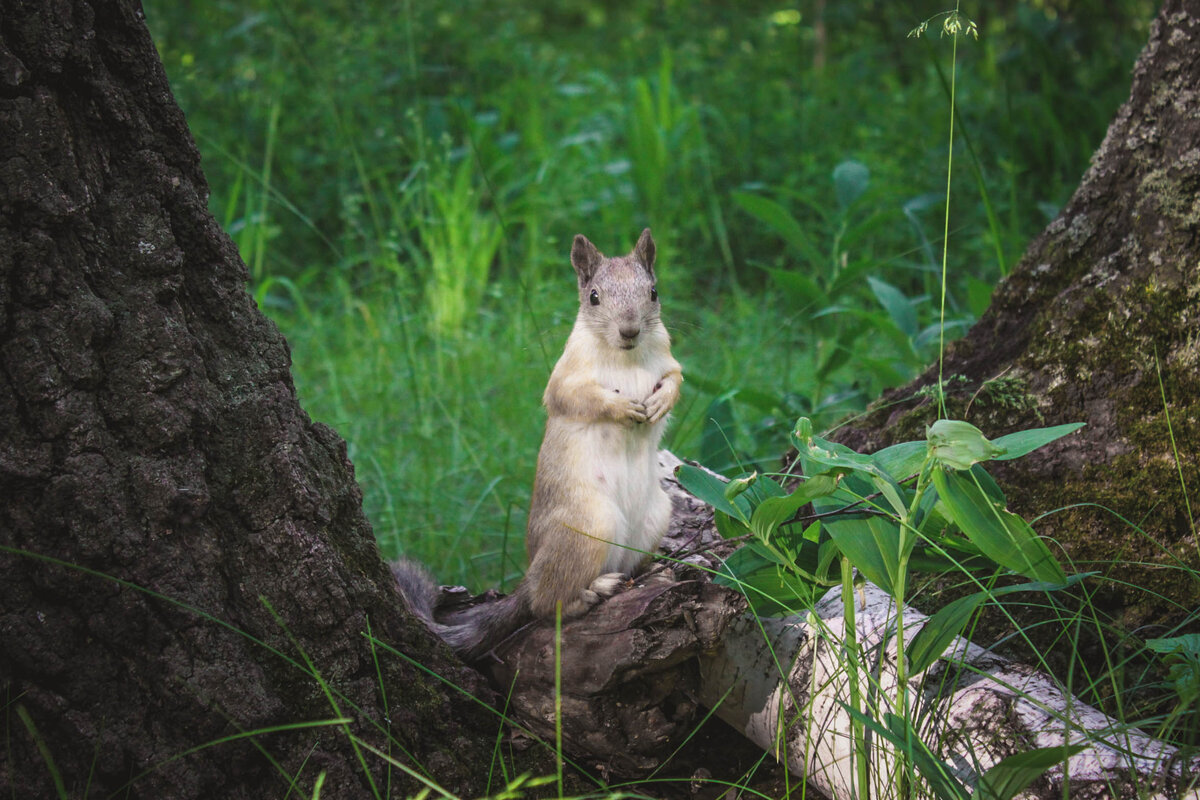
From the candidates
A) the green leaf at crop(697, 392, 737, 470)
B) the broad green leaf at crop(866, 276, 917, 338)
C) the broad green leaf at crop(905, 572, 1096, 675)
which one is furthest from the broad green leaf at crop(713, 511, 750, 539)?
the broad green leaf at crop(866, 276, 917, 338)

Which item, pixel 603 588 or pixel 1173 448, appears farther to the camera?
pixel 603 588

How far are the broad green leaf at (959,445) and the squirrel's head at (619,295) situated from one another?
1.08 m

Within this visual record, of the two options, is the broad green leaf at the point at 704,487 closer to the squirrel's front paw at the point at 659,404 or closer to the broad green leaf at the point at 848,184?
the squirrel's front paw at the point at 659,404

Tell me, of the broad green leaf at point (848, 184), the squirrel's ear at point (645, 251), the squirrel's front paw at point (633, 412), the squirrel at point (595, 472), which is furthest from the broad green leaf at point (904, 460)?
the broad green leaf at point (848, 184)

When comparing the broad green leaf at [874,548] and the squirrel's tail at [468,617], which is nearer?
the broad green leaf at [874,548]

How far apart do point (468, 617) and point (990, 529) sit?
1.22 meters

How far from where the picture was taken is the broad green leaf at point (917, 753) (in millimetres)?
1378

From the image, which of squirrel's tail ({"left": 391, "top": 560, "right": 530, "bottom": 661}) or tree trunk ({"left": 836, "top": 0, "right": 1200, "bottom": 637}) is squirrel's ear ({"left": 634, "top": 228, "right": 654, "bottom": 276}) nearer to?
tree trunk ({"left": 836, "top": 0, "right": 1200, "bottom": 637})

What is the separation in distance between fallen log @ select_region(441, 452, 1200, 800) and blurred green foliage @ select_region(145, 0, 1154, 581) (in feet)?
2.66

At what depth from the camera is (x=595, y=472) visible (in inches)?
87.7

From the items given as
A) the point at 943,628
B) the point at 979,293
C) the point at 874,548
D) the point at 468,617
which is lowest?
the point at 468,617

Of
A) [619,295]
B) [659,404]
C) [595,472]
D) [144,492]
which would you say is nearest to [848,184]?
[619,295]

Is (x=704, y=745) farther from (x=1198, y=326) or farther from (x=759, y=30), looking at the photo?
(x=759, y=30)

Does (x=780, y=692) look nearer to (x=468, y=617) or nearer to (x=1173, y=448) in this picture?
(x=468, y=617)
